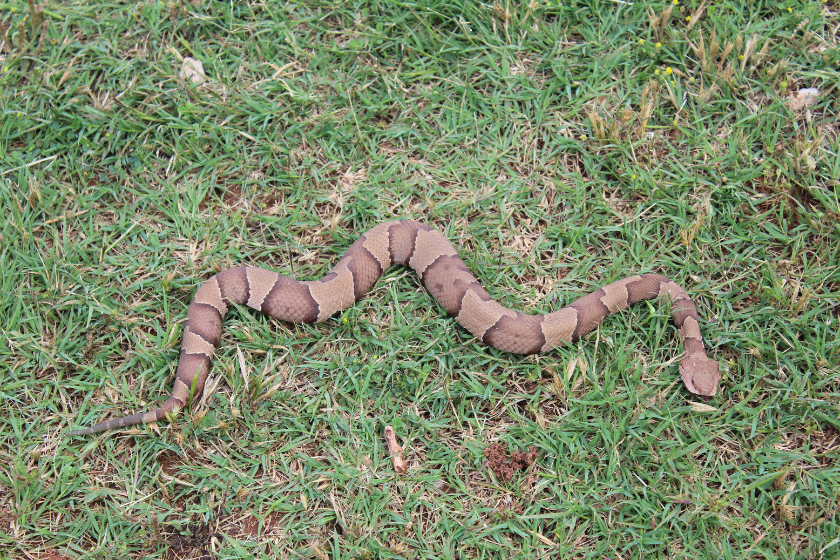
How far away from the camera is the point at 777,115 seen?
4.18 metres

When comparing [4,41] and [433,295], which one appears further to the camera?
[4,41]

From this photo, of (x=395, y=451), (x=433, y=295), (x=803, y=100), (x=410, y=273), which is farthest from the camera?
(x=803, y=100)

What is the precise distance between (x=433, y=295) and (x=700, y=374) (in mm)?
1592

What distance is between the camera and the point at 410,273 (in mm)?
4008

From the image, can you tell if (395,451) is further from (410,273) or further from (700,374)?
(700,374)

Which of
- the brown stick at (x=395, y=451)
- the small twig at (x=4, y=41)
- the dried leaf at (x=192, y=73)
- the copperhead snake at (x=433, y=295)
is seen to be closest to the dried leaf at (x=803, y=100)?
the copperhead snake at (x=433, y=295)

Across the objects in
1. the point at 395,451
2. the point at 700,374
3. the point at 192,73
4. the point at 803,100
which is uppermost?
the point at 803,100

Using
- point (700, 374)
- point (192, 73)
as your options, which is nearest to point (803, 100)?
point (700, 374)

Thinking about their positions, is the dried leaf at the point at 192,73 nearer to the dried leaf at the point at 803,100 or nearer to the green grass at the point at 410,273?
the green grass at the point at 410,273

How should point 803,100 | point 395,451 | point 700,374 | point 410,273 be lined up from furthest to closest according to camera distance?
point 803,100, point 410,273, point 700,374, point 395,451

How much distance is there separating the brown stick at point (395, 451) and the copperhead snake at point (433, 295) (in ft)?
2.55

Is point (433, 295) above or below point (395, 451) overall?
above

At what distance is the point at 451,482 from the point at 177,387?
160cm

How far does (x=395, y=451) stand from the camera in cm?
335
